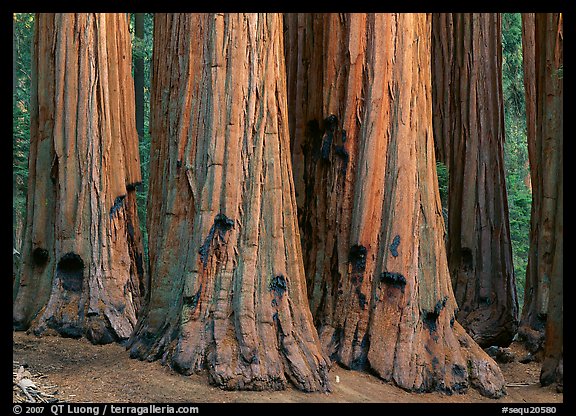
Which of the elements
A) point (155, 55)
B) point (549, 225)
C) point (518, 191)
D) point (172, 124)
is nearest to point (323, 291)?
point (172, 124)

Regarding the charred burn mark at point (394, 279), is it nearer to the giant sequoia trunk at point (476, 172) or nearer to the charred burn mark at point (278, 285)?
the charred burn mark at point (278, 285)

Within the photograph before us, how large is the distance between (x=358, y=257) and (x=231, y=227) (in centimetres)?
175

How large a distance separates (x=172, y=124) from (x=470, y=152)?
623 cm

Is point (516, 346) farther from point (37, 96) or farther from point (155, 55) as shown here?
point (37, 96)

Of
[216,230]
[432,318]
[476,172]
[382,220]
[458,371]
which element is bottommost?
[458,371]

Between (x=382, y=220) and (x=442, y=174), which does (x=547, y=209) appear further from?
(x=442, y=174)

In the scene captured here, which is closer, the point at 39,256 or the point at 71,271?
the point at 71,271

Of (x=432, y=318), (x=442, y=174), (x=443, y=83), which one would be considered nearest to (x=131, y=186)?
(x=432, y=318)

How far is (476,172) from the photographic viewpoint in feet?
40.1

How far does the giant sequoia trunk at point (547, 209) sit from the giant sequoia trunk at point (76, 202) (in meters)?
4.84

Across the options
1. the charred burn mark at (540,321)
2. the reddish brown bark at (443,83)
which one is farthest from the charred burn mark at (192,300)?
the reddish brown bark at (443,83)

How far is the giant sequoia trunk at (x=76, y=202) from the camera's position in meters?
9.60

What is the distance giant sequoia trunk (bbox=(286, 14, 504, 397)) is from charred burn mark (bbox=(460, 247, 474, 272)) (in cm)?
389

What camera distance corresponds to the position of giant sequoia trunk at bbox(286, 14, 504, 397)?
7.82 m
